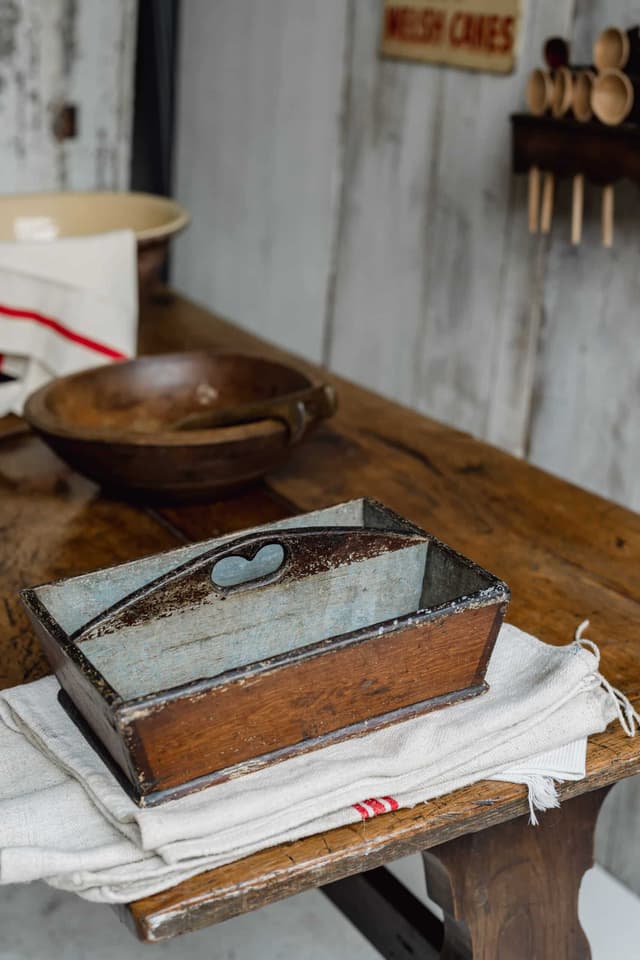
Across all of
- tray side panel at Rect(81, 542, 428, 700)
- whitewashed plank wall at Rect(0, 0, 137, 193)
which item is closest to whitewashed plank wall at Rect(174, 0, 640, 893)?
whitewashed plank wall at Rect(0, 0, 137, 193)

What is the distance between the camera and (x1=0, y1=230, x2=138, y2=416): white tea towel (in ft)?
5.13

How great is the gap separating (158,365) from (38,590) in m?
0.66

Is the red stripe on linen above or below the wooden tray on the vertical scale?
below

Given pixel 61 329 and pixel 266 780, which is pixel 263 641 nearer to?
pixel 266 780

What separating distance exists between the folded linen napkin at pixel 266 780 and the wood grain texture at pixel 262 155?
5.64ft

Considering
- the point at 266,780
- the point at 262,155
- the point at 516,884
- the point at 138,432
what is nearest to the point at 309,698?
the point at 266,780

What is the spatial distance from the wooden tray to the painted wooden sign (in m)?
1.23

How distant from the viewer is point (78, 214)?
2096mm

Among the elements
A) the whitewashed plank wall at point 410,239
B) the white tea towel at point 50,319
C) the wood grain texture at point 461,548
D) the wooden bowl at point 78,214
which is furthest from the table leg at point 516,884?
the wooden bowl at point 78,214

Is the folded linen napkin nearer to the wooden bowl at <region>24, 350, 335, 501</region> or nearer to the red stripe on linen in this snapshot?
the red stripe on linen

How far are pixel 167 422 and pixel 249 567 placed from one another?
22.4 inches

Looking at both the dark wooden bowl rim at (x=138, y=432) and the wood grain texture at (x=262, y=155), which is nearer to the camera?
the dark wooden bowl rim at (x=138, y=432)

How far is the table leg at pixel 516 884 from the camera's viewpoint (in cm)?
101

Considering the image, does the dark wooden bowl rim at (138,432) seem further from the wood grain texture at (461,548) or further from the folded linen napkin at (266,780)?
the folded linen napkin at (266,780)
